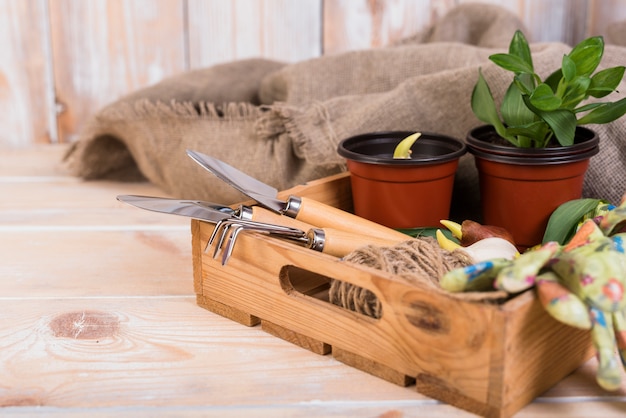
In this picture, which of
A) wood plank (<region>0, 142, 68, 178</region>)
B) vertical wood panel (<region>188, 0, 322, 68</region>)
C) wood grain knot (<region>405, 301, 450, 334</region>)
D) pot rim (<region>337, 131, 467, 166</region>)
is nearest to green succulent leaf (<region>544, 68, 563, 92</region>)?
pot rim (<region>337, 131, 467, 166</region>)

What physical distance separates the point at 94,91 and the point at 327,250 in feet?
3.14

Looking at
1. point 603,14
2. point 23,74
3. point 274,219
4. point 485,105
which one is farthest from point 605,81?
point 23,74

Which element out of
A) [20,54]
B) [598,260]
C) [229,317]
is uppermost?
[20,54]

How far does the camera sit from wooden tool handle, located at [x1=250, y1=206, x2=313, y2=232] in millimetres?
783

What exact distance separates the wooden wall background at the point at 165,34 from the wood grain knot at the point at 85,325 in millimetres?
838

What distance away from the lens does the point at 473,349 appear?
0.60m

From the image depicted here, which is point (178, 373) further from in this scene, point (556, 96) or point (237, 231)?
point (556, 96)

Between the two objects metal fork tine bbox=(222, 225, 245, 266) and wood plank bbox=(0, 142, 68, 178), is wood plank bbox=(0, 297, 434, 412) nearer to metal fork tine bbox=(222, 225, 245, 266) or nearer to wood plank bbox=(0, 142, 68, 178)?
metal fork tine bbox=(222, 225, 245, 266)

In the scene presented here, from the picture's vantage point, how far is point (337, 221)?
2.68 ft

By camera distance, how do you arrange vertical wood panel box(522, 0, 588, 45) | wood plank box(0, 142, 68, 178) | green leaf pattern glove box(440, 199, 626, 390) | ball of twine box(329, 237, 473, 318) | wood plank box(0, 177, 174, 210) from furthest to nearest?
1. vertical wood panel box(522, 0, 588, 45)
2. wood plank box(0, 142, 68, 178)
3. wood plank box(0, 177, 174, 210)
4. ball of twine box(329, 237, 473, 318)
5. green leaf pattern glove box(440, 199, 626, 390)

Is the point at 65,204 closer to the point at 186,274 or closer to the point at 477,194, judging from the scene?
the point at 186,274

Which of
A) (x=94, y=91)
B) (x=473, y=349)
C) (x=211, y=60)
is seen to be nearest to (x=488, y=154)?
(x=473, y=349)

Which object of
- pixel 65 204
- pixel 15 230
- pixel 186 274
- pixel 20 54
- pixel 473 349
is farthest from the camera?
pixel 20 54

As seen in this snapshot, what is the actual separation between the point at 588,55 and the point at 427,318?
1.13 ft
